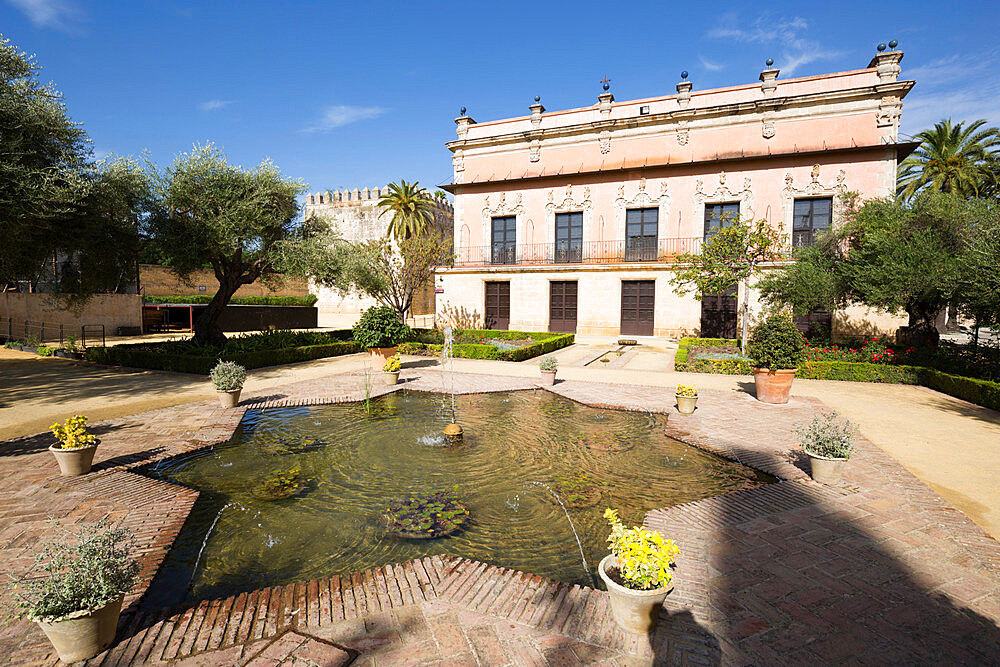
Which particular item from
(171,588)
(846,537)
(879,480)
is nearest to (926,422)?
(879,480)

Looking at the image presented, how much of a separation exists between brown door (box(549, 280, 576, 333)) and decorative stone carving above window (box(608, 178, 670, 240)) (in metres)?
3.72

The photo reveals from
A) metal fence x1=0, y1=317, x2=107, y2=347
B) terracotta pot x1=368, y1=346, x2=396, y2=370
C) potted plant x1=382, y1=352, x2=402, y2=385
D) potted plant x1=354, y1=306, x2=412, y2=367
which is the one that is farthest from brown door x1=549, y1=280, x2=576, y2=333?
metal fence x1=0, y1=317, x2=107, y2=347

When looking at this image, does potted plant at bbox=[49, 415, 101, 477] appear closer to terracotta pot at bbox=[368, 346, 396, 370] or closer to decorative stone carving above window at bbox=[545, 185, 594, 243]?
terracotta pot at bbox=[368, 346, 396, 370]

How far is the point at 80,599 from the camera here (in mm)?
2723

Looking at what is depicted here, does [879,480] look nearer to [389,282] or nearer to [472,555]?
[472,555]

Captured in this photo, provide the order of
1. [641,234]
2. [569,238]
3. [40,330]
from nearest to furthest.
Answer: [40,330]
[641,234]
[569,238]

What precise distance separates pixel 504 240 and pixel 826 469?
22.3 meters

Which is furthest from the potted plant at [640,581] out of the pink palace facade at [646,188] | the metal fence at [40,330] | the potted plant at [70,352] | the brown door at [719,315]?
the metal fence at [40,330]

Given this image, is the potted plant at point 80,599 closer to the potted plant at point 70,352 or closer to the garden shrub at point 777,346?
the garden shrub at point 777,346

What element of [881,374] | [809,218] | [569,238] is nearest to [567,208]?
[569,238]

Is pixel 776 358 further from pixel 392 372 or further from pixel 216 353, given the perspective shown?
pixel 216 353

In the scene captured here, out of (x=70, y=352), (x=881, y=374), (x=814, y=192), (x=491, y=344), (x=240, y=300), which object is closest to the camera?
(x=881, y=374)

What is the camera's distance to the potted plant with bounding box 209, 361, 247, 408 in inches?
347

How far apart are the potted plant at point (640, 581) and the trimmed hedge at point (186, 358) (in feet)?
41.3
